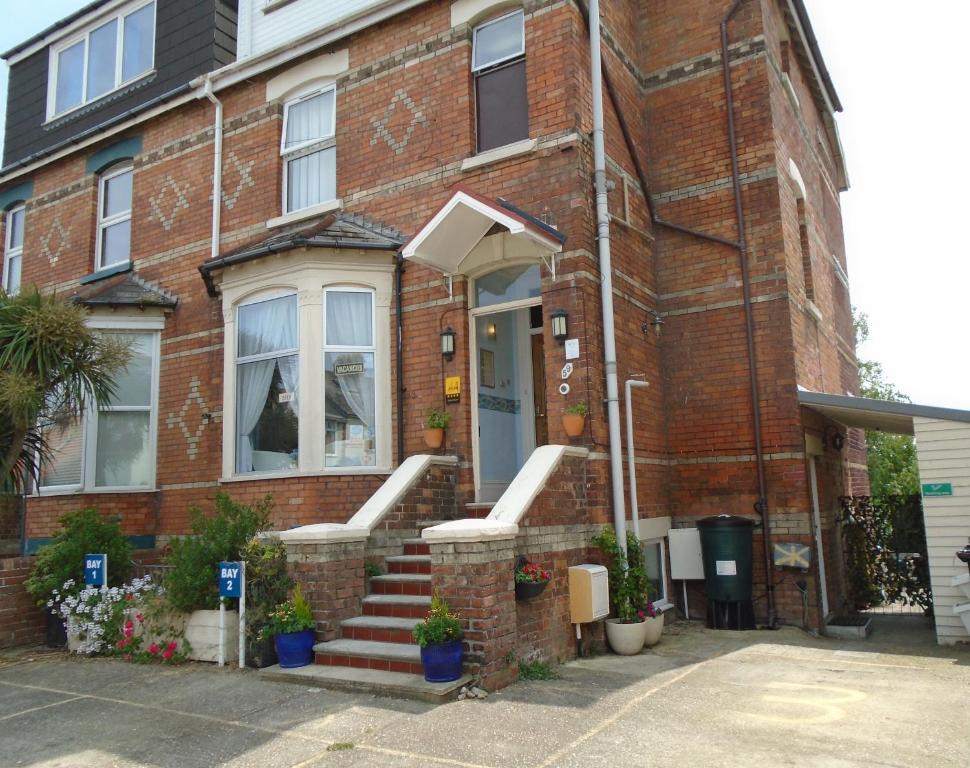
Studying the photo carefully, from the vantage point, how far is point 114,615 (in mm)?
8031

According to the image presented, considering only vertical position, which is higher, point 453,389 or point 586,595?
point 453,389

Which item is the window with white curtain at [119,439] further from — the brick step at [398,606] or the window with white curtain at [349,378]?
the brick step at [398,606]

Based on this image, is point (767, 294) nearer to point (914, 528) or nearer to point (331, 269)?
point (914, 528)

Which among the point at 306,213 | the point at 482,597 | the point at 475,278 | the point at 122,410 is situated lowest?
the point at 482,597

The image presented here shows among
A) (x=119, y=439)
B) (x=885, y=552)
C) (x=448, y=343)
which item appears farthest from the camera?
(x=119, y=439)

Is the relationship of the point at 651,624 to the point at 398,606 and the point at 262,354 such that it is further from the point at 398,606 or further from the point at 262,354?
the point at 262,354

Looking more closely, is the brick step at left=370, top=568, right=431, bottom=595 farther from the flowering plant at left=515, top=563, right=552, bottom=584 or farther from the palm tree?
the palm tree

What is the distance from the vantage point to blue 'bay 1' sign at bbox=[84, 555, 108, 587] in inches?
327

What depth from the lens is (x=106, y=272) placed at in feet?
41.3

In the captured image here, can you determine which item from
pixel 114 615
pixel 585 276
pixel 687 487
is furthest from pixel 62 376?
pixel 687 487

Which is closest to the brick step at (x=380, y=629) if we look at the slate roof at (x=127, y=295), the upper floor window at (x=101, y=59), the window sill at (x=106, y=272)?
the slate roof at (x=127, y=295)

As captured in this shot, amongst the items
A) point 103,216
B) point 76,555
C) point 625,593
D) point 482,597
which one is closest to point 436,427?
point 625,593

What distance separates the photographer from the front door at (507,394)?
948 centimetres

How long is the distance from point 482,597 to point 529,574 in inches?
27.2
